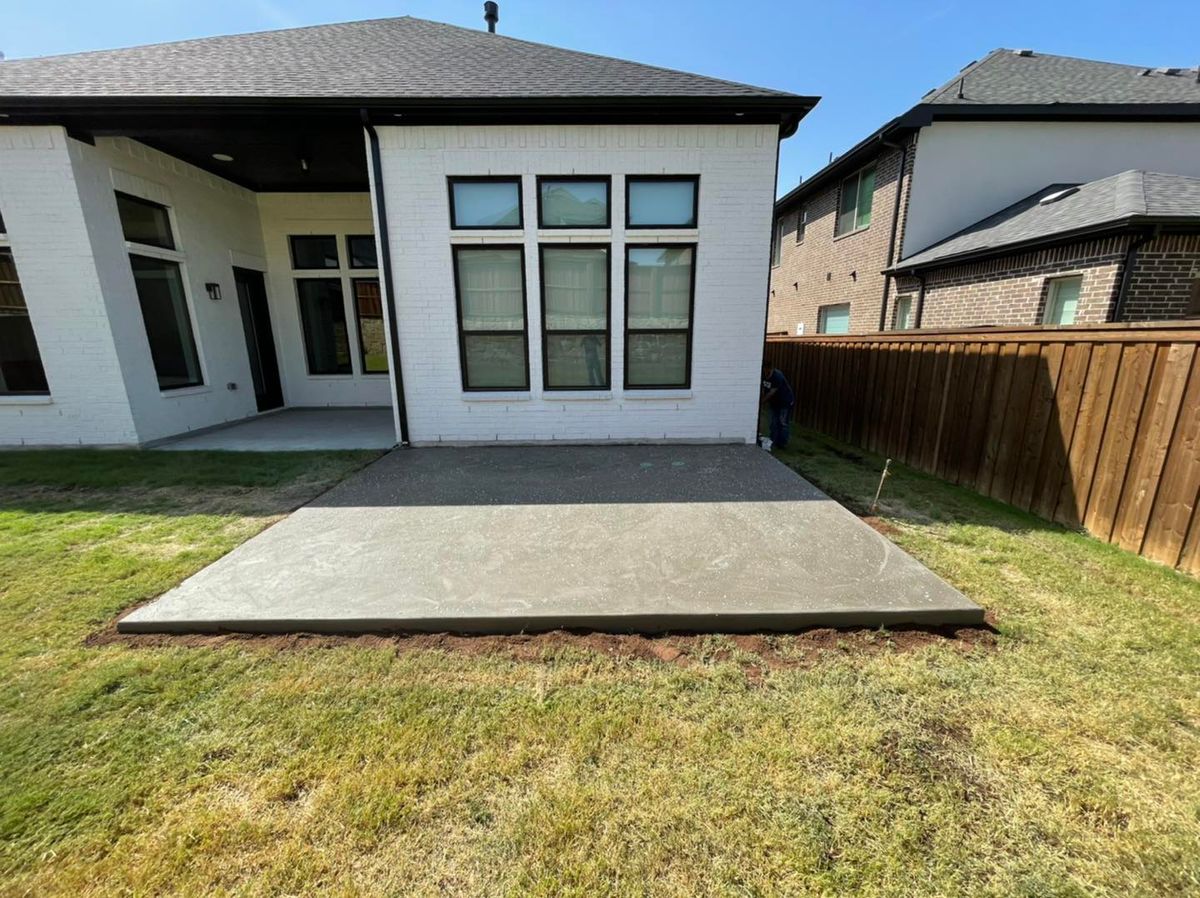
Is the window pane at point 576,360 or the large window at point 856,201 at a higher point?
the large window at point 856,201

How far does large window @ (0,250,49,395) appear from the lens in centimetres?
600

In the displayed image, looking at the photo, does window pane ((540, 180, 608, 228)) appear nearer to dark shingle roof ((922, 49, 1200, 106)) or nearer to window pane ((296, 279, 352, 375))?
window pane ((296, 279, 352, 375))

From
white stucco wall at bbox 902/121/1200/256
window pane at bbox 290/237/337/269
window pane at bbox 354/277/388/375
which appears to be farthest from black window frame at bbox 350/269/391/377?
white stucco wall at bbox 902/121/1200/256

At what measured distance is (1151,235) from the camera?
623 centimetres

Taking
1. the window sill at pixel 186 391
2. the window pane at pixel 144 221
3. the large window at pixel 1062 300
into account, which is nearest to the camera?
the window pane at pixel 144 221

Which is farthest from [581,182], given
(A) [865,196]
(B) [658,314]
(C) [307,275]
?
(A) [865,196]

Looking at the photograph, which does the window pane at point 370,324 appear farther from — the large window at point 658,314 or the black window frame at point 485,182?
the large window at point 658,314

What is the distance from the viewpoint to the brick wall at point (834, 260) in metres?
10.8

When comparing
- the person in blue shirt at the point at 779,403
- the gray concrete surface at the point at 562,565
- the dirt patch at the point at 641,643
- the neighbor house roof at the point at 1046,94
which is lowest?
the dirt patch at the point at 641,643

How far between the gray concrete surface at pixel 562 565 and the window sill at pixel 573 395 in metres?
1.62

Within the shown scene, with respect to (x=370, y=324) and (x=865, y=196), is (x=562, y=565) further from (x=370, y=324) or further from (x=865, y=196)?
(x=865, y=196)

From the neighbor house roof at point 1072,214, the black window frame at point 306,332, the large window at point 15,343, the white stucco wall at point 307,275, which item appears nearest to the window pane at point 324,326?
the black window frame at point 306,332

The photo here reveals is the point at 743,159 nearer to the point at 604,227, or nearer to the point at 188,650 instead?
the point at 604,227

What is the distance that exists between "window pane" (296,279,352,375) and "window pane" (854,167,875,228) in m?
11.9
